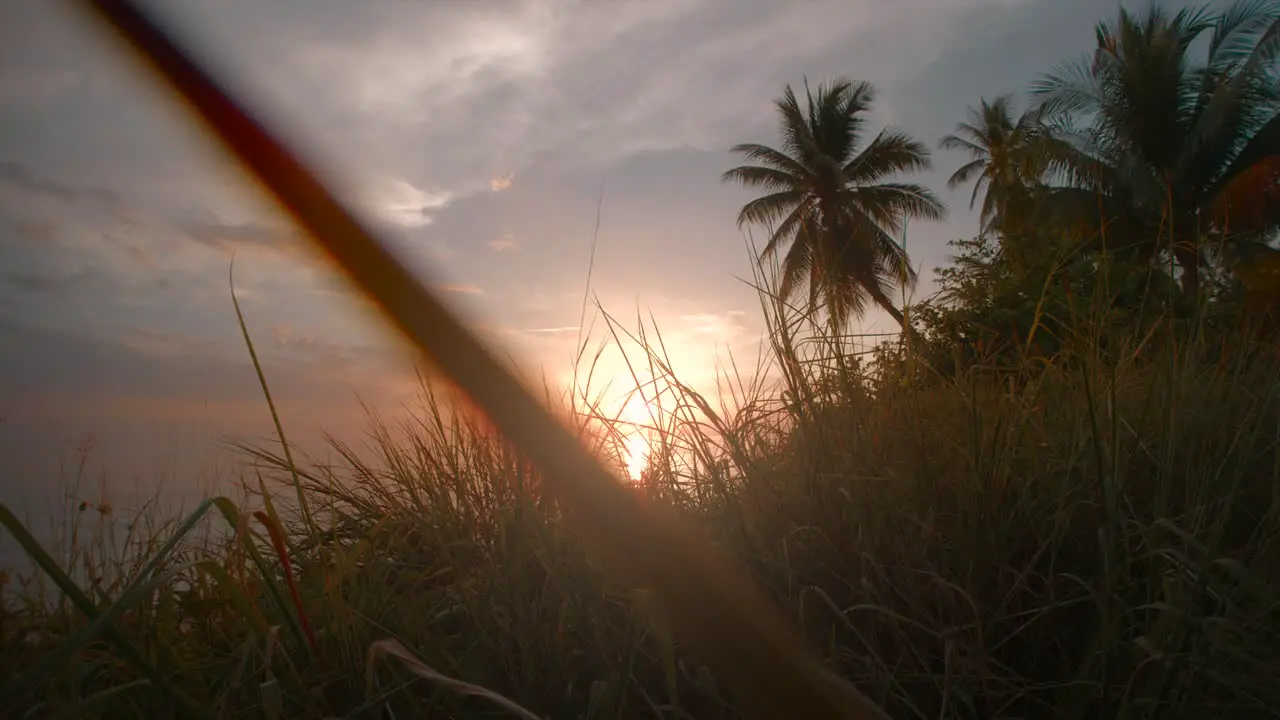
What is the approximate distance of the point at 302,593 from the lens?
198cm

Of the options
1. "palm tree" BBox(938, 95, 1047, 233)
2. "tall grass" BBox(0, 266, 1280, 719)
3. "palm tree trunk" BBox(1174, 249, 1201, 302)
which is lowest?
"tall grass" BBox(0, 266, 1280, 719)

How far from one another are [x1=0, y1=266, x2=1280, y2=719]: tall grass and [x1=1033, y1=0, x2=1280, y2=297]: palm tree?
18916 millimetres

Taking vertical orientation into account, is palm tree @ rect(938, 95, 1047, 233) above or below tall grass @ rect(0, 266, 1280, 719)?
above

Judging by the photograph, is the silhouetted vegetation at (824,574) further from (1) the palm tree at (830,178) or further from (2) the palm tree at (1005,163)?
(1) the palm tree at (830,178)

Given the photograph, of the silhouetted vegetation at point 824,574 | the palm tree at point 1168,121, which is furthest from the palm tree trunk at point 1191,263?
the palm tree at point 1168,121

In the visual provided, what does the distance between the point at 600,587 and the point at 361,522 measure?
160 centimetres

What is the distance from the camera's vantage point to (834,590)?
186 centimetres

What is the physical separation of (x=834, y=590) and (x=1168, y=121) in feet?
75.7

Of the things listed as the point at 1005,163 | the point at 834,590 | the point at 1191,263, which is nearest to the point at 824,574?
the point at 834,590

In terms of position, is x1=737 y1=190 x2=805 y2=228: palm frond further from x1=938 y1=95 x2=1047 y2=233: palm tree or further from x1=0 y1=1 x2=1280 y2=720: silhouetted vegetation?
x1=0 y1=1 x2=1280 y2=720: silhouetted vegetation

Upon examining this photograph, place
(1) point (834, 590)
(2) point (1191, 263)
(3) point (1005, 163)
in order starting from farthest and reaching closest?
(3) point (1005, 163) < (2) point (1191, 263) < (1) point (834, 590)

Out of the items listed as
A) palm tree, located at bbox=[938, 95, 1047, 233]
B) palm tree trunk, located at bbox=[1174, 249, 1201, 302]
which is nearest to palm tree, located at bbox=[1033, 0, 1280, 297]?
palm tree, located at bbox=[938, 95, 1047, 233]

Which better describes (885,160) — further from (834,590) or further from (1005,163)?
(834,590)

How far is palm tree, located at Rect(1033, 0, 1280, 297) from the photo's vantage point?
18516 millimetres
